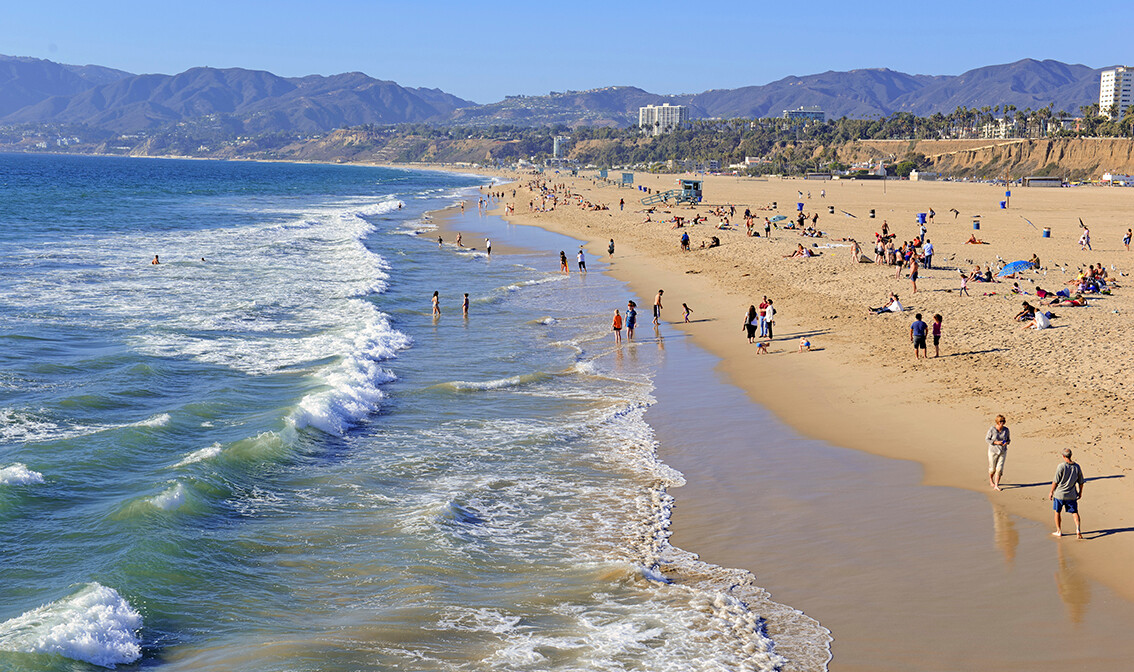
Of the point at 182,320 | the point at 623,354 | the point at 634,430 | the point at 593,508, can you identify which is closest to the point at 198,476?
the point at 593,508

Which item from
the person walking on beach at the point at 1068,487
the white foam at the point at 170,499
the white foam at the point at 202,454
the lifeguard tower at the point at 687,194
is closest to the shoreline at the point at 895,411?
the person walking on beach at the point at 1068,487

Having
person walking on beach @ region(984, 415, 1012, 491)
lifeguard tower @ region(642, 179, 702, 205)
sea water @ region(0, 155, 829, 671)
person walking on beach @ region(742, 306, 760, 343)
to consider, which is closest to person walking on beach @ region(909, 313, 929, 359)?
person walking on beach @ region(742, 306, 760, 343)

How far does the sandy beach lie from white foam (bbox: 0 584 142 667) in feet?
20.8

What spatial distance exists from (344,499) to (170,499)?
2293 millimetres

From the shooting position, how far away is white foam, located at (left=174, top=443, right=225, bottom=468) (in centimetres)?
1366

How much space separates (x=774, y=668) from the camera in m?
8.06

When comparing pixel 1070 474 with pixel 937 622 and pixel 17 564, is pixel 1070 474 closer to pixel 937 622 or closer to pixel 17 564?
pixel 937 622

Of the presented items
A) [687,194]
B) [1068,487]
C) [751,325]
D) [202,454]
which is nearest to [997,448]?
[1068,487]

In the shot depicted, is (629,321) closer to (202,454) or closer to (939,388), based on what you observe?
(939,388)

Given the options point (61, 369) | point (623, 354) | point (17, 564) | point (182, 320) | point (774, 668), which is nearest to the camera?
point (774, 668)

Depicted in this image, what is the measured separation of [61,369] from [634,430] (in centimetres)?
1268

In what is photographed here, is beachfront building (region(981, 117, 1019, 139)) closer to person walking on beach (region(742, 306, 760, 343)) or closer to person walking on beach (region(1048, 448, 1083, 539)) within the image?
person walking on beach (region(742, 306, 760, 343))

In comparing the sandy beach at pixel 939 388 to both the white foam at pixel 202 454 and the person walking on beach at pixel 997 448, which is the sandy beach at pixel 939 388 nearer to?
the person walking on beach at pixel 997 448

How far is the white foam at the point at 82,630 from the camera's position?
8.32m
